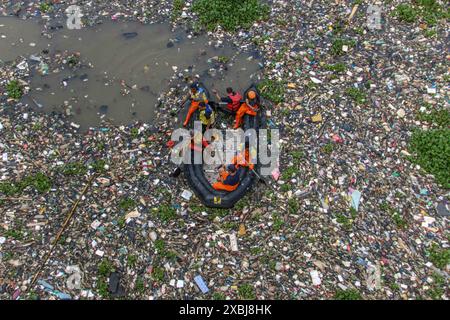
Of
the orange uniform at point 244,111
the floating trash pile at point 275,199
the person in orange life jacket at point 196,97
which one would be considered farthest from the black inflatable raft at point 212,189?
A: the orange uniform at point 244,111

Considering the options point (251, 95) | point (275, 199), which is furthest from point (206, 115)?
point (275, 199)

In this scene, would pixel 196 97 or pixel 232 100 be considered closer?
pixel 196 97

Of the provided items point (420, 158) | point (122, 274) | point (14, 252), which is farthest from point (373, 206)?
point (14, 252)

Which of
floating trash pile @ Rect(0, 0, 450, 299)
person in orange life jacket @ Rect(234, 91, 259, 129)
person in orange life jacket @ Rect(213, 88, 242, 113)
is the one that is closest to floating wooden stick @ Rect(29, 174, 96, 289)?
floating trash pile @ Rect(0, 0, 450, 299)

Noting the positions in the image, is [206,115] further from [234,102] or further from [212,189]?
[212,189]

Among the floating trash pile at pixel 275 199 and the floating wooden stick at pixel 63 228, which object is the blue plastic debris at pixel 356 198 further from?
the floating wooden stick at pixel 63 228

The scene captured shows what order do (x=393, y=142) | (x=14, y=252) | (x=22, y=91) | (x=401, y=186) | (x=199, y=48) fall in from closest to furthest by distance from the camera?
1. (x=14, y=252)
2. (x=401, y=186)
3. (x=393, y=142)
4. (x=22, y=91)
5. (x=199, y=48)
